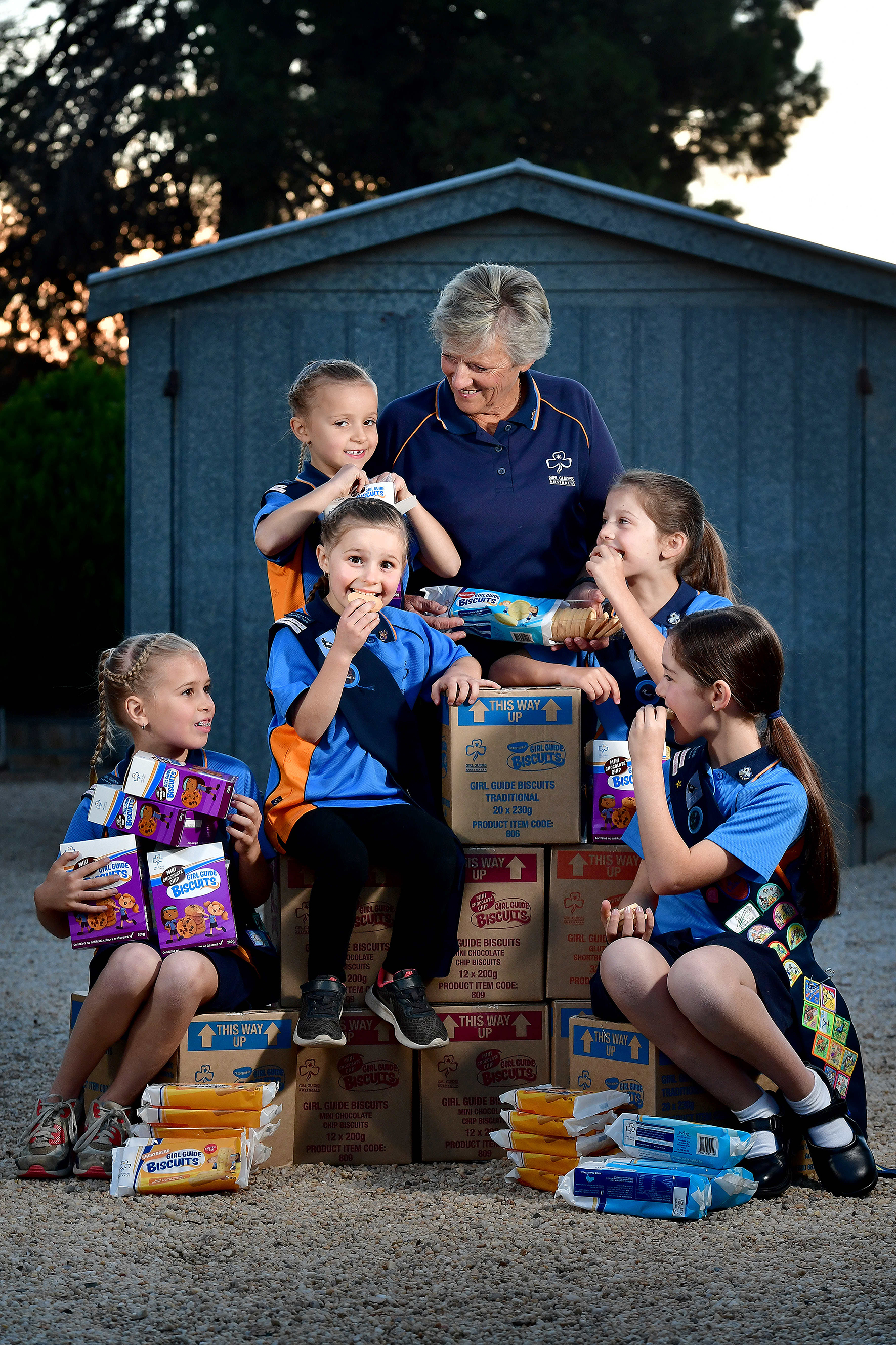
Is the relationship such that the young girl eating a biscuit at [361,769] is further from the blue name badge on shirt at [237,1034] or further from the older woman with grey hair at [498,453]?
the older woman with grey hair at [498,453]

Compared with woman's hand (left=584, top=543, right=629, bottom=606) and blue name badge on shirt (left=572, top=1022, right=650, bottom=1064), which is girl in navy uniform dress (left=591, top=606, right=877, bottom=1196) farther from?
woman's hand (left=584, top=543, right=629, bottom=606)

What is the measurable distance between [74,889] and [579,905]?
106 cm

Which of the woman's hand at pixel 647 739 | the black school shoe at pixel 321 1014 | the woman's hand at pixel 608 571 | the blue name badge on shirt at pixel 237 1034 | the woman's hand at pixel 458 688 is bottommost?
the blue name badge on shirt at pixel 237 1034

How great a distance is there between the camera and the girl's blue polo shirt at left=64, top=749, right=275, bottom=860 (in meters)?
2.93

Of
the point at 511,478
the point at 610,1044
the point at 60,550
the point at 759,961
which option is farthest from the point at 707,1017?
the point at 60,550

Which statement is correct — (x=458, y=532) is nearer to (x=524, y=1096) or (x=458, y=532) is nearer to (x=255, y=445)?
(x=524, y=1096)

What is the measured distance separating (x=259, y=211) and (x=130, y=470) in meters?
8.17

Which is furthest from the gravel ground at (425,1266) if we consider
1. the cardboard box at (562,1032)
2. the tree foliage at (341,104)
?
the tree foliage at (341,104)

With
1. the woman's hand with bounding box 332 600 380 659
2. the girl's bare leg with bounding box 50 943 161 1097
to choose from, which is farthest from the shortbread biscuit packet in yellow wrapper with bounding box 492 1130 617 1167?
the woman's hand with bounding box 332 600 380 659

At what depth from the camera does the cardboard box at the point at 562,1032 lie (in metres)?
2.96

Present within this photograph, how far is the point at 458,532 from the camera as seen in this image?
3260mm

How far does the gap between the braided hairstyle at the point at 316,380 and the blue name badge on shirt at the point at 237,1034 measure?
1.25m

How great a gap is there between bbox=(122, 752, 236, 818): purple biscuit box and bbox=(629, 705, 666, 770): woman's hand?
84 centimetres

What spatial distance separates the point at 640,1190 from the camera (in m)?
2.51
